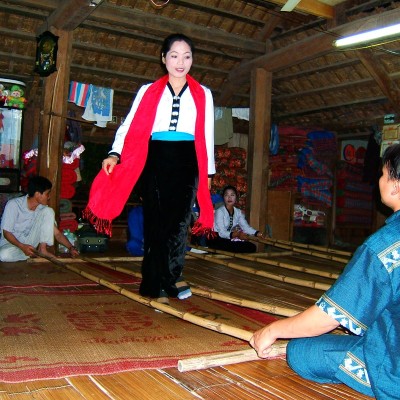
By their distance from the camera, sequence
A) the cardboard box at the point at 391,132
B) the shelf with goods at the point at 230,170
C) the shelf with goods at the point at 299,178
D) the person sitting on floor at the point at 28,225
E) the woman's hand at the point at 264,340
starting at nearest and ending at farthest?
the woman's hand at the point at 264,340 < the person sitting on floor at the point at 28,225 < the cardboard box at the point at 391,132 < the shelf with goods at the point at 230,170 < the shelf with goods at the point at 299,178

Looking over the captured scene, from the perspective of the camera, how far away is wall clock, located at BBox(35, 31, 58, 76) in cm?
530

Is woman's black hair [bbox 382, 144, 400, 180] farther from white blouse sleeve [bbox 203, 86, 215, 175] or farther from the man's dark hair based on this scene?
the man's dark hair

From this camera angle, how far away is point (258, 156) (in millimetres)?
6508

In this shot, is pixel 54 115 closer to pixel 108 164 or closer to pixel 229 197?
pixel 229 197

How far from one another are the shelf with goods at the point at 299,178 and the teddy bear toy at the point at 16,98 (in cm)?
471

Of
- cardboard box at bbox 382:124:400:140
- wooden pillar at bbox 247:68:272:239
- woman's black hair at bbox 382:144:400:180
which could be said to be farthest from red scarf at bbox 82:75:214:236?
cardboard box at bbox 382:124:400:140

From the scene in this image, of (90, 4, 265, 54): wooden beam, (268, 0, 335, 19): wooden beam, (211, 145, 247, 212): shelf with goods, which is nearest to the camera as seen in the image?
(268, 0, 335, 19): wooden beam

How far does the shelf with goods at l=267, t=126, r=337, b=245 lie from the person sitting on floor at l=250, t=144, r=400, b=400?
7.57 meters

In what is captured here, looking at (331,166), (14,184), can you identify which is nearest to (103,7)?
(14,184)

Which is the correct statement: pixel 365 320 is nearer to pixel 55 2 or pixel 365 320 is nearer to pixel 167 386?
pixel 167 386

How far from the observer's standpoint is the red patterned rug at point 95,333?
1729mm

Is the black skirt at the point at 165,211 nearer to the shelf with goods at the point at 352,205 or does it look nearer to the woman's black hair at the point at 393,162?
the woman's black hair at the point at 393,162

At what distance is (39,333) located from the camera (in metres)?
2.11

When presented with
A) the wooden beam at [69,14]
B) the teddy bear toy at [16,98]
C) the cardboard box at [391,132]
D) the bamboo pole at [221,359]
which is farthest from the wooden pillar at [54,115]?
the cardboard box at [391,132]
